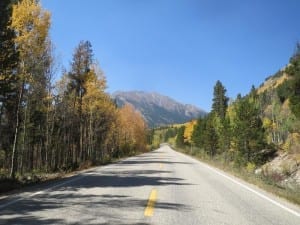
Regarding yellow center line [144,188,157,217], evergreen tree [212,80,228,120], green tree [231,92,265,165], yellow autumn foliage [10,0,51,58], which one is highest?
evergreen tree [212,80,228,120]

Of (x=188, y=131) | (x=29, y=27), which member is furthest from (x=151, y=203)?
(x=188, y=131)

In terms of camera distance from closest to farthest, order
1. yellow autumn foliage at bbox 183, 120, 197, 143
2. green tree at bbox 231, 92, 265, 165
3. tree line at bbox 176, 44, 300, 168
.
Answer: tree line at bbox 176, 44, 300, 168 → green tree at bbox 231, 92, 265, 165 → yellow autumn foliage at bbox 183, 120, 197, 143

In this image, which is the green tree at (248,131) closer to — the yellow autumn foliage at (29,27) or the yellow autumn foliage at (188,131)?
the yellow autumn foliage at (29,27)

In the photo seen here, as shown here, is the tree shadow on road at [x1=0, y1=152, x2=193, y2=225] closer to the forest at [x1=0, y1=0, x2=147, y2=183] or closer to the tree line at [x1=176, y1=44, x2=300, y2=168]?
the forest at [x1=0, y1=0, x2=147, y2=183]

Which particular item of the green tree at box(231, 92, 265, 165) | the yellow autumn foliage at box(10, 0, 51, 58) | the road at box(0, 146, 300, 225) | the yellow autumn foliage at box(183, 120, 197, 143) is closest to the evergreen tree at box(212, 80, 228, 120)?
the yellow autumn foliage at box(183, 120, 197, 143)

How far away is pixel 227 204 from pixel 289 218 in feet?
6.35

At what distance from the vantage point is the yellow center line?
8.11m

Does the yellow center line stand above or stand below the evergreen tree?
below

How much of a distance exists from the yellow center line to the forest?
7.72m

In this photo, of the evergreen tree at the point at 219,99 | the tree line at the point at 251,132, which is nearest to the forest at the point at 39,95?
A: the tree line at the point at 251,132

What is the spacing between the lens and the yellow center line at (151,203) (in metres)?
8.11

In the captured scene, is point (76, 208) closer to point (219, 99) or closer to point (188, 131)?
point (219, 99)

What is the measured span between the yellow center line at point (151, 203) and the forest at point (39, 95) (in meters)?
7.72

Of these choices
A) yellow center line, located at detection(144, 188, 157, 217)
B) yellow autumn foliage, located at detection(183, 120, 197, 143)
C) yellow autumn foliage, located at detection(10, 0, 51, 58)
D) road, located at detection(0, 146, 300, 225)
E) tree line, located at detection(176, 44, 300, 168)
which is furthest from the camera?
yellow autumn foliage, located at detection(183, 120, 197, 143)
